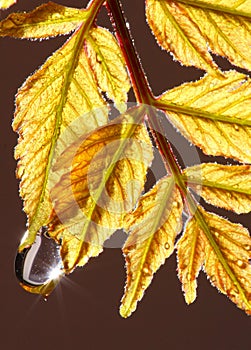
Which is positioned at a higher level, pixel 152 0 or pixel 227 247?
pixel 152 0

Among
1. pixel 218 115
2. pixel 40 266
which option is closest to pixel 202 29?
pixel 218 115

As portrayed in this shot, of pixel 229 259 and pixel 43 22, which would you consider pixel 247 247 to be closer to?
pixel 229 259

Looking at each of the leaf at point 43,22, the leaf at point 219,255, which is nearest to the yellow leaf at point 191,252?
the leaf at point 219,255

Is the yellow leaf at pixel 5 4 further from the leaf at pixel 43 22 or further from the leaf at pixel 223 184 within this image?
the leaf at pixel 223 184

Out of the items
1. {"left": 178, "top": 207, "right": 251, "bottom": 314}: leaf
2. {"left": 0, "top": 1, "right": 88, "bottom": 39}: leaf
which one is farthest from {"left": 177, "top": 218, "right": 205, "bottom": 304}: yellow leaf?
{"left": 0, "top": 1, "right": 88, "bottom": 39}: leaf
